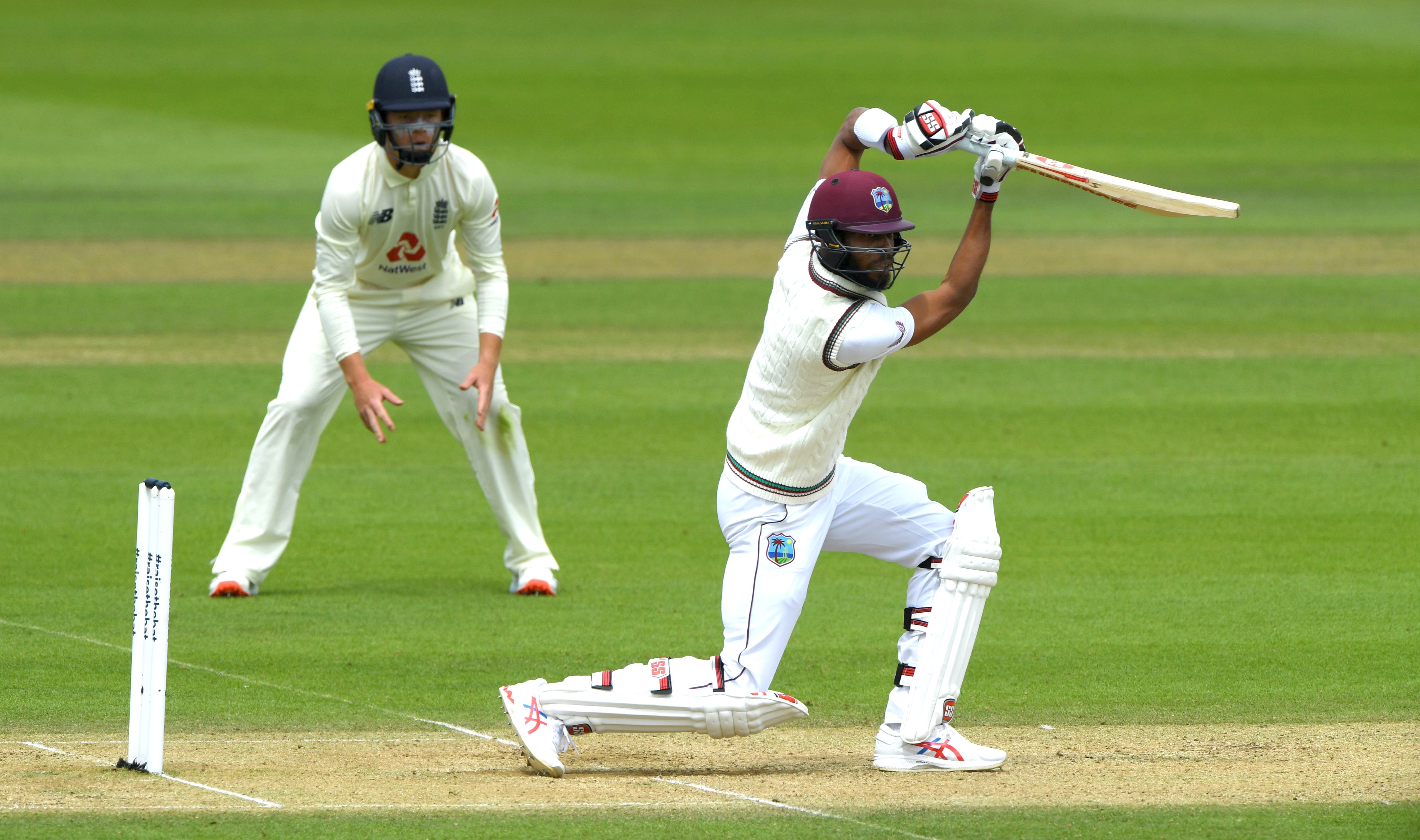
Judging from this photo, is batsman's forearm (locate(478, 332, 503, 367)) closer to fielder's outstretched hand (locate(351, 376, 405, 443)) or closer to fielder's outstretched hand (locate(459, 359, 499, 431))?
fielder's outstretched hand (locate(459, 359, 499, 431))

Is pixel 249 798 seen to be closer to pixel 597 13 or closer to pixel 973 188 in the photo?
pixel 973 188

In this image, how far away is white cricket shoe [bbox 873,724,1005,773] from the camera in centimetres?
553

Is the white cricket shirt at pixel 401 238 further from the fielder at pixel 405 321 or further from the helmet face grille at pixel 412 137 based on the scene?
the helmet face grille at pixel 412 137

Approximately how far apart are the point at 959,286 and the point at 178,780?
2773 mm

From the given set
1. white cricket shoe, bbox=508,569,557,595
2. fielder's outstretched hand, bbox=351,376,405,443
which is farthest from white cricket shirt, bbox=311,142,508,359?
white cricket shoe, bbox=508,569,557,595

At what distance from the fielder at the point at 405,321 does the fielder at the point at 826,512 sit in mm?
2287

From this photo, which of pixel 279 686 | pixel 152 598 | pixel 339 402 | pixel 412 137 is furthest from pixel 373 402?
pixel 152 598

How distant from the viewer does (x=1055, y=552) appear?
8.73 m

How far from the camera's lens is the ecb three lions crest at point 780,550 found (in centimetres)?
543

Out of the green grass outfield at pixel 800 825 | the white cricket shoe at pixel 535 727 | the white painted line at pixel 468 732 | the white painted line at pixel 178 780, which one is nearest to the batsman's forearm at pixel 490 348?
the white painted line at pixel 468 732

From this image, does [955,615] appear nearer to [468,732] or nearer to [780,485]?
[780,485]

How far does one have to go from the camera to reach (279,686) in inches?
261

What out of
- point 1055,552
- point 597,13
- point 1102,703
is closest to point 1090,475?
point 1055,552

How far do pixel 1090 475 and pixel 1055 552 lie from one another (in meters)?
1.62
